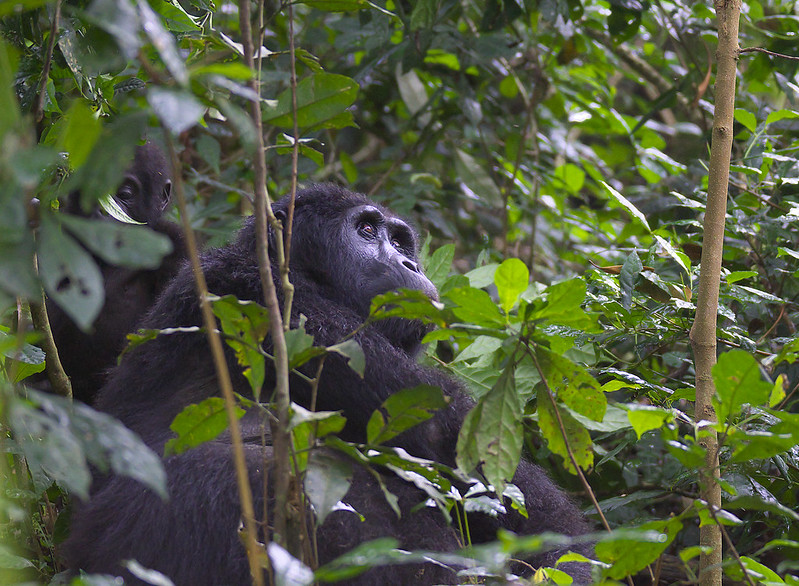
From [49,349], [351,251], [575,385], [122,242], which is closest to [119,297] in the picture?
[49,349]

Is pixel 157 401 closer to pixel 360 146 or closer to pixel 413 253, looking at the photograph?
pixel 413 253

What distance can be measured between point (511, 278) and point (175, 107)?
785 mm

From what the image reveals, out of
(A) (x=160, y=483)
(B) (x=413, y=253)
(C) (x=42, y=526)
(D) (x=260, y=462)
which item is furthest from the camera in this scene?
(B) (x=413, y=253)

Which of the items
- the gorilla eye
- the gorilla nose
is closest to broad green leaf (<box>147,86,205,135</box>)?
the gorilla nose

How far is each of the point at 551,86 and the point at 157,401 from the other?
11.7 feet

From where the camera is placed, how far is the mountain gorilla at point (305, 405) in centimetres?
199

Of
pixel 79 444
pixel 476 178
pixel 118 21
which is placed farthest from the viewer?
pixel 476 178

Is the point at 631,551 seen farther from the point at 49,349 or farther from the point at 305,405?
the point at 49,349

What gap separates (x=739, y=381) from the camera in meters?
1.46

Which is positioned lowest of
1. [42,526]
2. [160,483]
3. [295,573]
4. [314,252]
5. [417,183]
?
[42,526]

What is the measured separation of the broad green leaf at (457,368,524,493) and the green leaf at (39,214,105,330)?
2.69ft

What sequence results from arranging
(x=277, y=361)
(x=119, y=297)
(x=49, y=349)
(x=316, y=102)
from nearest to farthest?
(x=277, y=361) → (x=316, y=102) → (x=49, y=349) → (x=119, y=297)

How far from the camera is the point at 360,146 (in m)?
5.36

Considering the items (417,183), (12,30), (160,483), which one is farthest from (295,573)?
(417,183)
